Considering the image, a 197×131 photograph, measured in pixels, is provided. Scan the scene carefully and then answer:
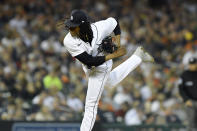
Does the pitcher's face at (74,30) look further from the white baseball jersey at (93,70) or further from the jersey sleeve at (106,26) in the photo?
the jersey sleeve at (106,26)

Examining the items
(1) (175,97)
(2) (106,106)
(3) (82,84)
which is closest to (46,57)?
(3) (82,84)

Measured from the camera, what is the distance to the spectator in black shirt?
980 centimetres

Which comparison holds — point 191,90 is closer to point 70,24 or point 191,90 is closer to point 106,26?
point 106,26

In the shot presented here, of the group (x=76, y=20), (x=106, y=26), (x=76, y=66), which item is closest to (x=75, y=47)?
(x=76, y=20)

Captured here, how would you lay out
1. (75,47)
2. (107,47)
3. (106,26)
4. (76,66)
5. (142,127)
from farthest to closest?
(76,66)
(142,127)
(106,26)
(107,47)
(75,47)

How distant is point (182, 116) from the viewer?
11703 mm

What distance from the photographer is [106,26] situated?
715 centimetres

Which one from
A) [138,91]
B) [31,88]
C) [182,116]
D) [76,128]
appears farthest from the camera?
[138,91]

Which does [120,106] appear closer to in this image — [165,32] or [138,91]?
[138,91]

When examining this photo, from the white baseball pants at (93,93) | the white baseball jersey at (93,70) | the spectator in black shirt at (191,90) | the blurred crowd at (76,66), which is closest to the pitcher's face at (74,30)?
the white baseball jersey at (93,70)

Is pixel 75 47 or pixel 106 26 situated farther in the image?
pixel 106 26

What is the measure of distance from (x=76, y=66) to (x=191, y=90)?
146 inches

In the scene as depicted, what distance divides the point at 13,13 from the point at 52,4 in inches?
60.2

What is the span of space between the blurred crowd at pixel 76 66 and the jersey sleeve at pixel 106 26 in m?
1.90
